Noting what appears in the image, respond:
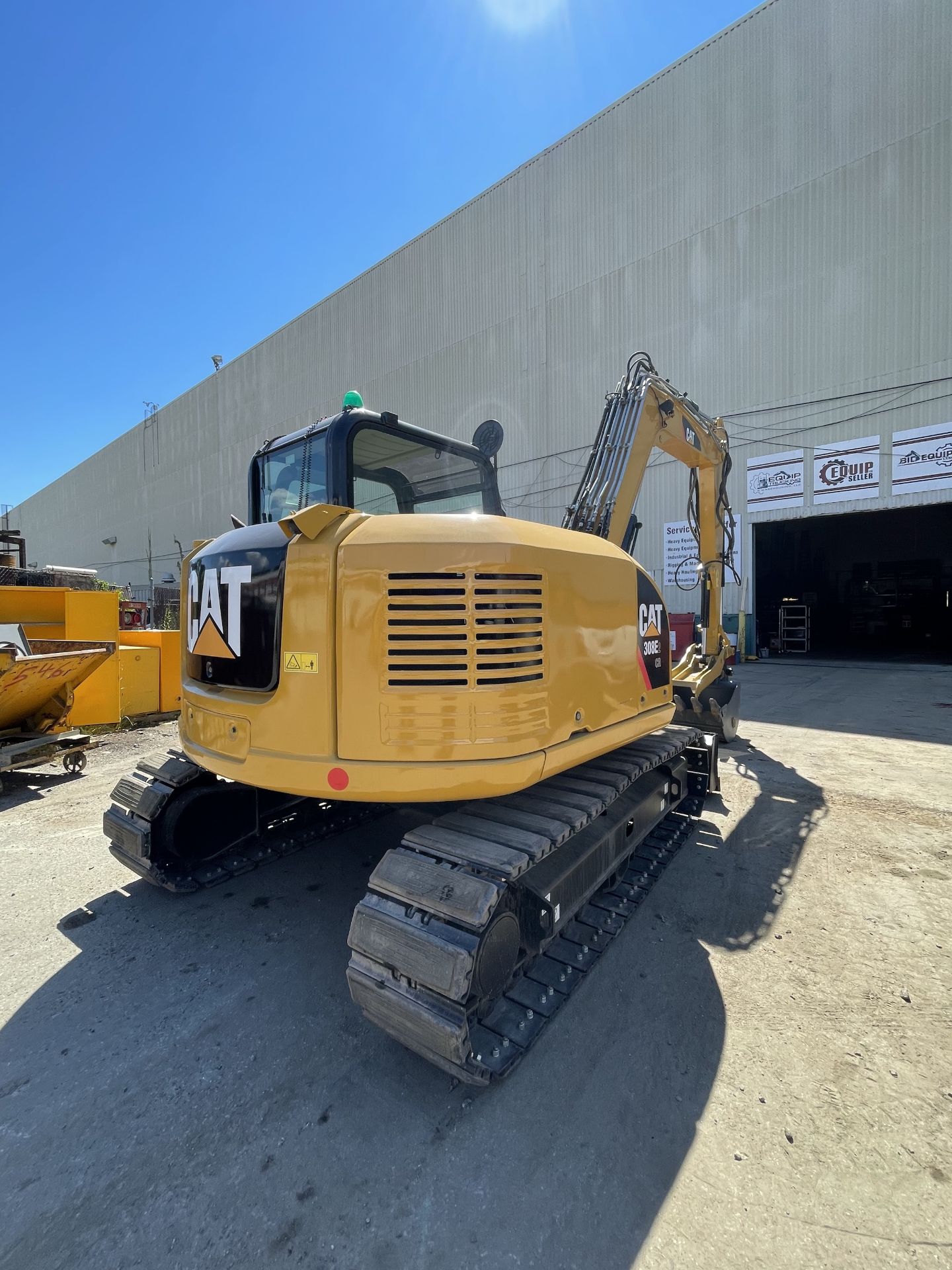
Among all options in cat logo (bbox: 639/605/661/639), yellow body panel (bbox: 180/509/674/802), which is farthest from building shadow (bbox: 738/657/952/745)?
yellow body panel (bbox: 180/509/674/802)

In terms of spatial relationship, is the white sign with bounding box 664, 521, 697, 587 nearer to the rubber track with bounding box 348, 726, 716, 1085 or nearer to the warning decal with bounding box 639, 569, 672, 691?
the warning decal with bounding box 639, 569, 672, 691

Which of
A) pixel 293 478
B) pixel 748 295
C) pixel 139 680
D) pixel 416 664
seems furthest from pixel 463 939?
pixel 748 295

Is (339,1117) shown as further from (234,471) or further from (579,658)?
(234,471)

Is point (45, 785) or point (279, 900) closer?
point (279, 900)

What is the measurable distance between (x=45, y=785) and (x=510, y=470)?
1687 cm

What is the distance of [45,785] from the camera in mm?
5871

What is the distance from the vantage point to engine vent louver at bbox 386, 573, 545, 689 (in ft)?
7.42

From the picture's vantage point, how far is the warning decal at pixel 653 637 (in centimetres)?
338

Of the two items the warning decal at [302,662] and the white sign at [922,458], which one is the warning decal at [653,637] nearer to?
the warning decal at [302,662]

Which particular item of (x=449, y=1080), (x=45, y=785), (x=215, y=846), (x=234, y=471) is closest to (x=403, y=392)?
(x=234, y=471)

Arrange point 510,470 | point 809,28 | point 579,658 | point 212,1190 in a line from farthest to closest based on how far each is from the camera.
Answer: point 510,470 → point 809,28 → point 579,658 → point 212,1190

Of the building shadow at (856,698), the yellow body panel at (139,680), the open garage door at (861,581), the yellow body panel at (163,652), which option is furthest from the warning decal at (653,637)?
the open garage door at (861,581)

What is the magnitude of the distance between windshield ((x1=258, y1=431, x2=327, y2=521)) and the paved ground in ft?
7.54

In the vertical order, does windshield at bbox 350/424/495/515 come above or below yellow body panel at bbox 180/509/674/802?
above
